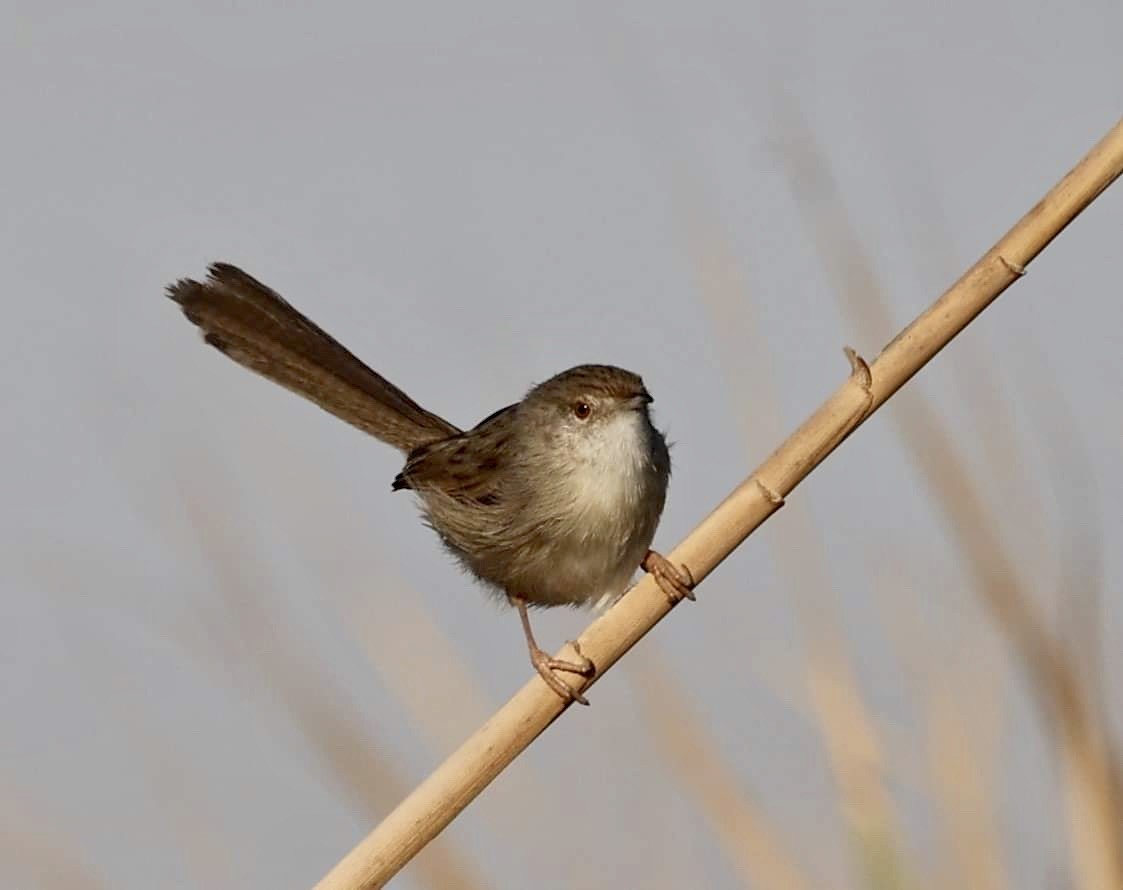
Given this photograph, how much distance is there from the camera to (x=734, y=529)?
7.05 feet

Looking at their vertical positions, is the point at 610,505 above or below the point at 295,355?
below

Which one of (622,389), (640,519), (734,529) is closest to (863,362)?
(734,529)

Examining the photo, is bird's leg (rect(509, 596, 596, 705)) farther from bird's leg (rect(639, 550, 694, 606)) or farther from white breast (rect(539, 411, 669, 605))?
white breast (rect(539, 411, 669, 605))

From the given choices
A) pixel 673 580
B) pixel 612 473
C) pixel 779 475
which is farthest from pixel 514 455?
pixel 779 475

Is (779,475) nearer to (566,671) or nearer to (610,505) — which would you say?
(566,671)

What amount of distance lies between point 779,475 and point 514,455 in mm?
1602

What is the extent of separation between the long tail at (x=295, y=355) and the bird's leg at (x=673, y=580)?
1848mm

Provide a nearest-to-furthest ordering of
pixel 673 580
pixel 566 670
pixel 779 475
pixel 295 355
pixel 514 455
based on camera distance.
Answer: pixel 779 475
pixel 673 580
pixel 566 670
pixel 514 455
pixel 295 355

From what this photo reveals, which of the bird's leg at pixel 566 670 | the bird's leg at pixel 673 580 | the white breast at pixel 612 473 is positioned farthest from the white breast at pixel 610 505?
the bird's leg at pixel 673 580

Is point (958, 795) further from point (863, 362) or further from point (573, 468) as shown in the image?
point (573, 468)

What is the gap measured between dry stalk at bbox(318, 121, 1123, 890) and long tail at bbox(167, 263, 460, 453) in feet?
6.12

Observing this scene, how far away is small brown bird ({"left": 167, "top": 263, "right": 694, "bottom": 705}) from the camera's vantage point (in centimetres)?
334

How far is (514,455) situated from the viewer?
3.65m

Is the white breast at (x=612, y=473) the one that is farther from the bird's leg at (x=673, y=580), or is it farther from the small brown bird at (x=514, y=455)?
the bird's leg at (x=673, y=580)
